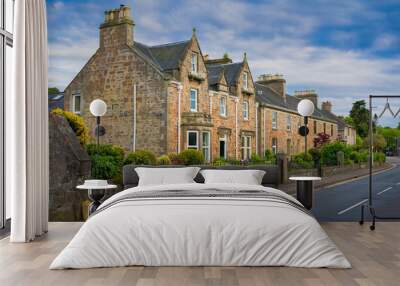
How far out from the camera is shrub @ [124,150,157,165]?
6.99 meters

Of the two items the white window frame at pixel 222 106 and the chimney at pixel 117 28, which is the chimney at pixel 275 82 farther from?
the chimney at pixel 117 28

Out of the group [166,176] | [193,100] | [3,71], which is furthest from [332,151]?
[3,71]

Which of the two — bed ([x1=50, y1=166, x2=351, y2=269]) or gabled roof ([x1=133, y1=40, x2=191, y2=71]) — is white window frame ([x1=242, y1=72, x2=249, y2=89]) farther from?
bed ([x1=50, y1=166, x2=351, y2=269])

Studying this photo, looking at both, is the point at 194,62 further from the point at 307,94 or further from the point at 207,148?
the point at 307,94

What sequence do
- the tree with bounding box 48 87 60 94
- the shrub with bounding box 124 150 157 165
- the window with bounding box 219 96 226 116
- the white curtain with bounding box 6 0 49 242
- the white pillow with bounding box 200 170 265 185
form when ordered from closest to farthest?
the white curtain with bounding box 6 0 49 242
the white pillow with bounding box 200 170 265 185
the tree with bounding box 48 87 60 94
the shrub with bounding box 124 150 157 165
the window with bounding box 219 96 226 116

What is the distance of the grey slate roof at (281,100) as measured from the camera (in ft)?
22.2

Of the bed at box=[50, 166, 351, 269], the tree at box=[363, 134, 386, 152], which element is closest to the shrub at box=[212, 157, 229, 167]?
the tree at box=[363, 134, 386, 152]

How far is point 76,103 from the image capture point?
7176 millimetres

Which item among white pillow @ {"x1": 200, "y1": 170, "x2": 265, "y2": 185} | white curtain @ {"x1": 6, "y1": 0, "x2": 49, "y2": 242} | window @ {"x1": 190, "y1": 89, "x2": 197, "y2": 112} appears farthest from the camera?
window @ {"x1": 190, "y1": 89, "x2": 197, "y2": 112}

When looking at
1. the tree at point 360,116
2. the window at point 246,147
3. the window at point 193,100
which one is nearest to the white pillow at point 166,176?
the window at point 246,147

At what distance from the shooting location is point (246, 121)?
7.53m

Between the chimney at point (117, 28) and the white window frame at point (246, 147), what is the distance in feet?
7.74

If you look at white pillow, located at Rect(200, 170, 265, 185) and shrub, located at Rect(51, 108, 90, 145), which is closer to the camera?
white pillow, located at Rect(200, 170, 265, 185)

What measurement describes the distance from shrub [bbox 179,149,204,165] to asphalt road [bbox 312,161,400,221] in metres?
1.82
